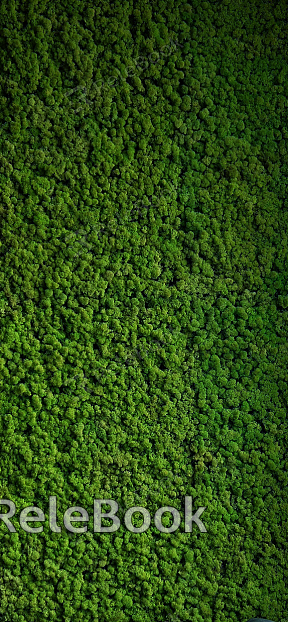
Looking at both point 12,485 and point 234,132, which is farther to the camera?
point 234,132

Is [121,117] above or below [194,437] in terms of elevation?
above

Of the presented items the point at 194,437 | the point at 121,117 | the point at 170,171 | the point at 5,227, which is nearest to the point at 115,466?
the point at 194,437

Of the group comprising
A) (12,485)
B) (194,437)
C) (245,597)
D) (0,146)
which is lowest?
(245,597)

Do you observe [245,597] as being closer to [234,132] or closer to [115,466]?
[115,466]

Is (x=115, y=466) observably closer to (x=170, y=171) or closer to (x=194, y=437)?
(x=194, y=437)

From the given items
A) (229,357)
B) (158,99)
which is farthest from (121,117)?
(229,357)

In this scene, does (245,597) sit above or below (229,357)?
below
